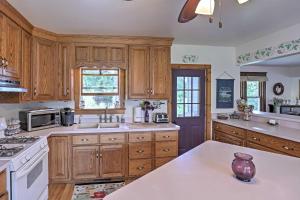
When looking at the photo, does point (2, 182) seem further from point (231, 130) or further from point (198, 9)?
point (231, 130)

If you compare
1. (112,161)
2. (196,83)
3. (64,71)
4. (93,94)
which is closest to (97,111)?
(93,94)

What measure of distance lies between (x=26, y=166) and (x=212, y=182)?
5.50ft

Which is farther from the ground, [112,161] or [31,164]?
[31,164]

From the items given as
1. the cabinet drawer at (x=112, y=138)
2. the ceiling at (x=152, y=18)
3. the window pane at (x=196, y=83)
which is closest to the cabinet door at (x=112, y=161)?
the cabinet drawer at (x=112, y=138)

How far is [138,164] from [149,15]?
2.16m

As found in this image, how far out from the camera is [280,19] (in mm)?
2904

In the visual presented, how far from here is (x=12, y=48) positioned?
2.67m

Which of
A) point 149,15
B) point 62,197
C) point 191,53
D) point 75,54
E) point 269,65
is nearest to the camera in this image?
point 149,15

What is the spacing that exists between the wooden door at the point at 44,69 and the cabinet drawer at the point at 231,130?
2.91 m

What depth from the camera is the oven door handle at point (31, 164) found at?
1.98 m

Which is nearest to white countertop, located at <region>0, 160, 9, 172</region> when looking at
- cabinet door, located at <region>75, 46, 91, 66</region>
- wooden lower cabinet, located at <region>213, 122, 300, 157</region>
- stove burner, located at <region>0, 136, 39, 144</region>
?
stove burner, located at <region>0, 136, 39, 144</region>

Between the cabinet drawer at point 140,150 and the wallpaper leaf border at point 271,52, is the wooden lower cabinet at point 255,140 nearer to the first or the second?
the wallpaper leaf border at point 271,52

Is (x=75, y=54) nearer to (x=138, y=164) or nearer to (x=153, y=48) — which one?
(x=153, y=48)

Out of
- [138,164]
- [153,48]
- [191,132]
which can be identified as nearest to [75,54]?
[153,48]
